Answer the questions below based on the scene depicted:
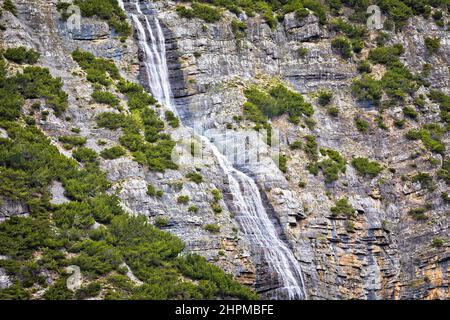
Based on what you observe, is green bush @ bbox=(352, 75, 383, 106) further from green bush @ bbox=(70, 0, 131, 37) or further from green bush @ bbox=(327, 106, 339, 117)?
green bush @ bbox=(70, 0, 131, 37)

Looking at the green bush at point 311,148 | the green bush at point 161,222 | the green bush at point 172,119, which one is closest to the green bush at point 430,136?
the green bush at point 311,148

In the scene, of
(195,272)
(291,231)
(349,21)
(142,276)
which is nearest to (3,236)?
(142,276)

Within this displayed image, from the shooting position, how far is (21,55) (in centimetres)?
4800

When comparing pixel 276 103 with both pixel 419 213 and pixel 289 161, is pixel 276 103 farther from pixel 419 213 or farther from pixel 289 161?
pixel 419 213

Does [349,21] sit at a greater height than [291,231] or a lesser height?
greater

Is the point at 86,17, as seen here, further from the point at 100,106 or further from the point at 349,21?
the point at 349,21

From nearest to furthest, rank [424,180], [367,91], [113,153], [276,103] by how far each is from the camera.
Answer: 1. [113,153]
2. [424,180]
3. [276,103]
4. [367,91]

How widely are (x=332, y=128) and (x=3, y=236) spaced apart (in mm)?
27473

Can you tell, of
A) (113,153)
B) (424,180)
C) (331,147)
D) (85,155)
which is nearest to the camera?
(85,155)

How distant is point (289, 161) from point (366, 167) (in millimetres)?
5829

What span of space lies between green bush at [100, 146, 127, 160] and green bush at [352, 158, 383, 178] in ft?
56.0

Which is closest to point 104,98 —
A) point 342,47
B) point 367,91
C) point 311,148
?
point 311,148

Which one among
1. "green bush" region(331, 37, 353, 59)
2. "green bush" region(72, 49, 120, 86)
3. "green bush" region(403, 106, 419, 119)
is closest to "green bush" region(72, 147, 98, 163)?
"green bush" region(72, 49, 120, 86)

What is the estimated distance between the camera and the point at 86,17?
54.3 m
